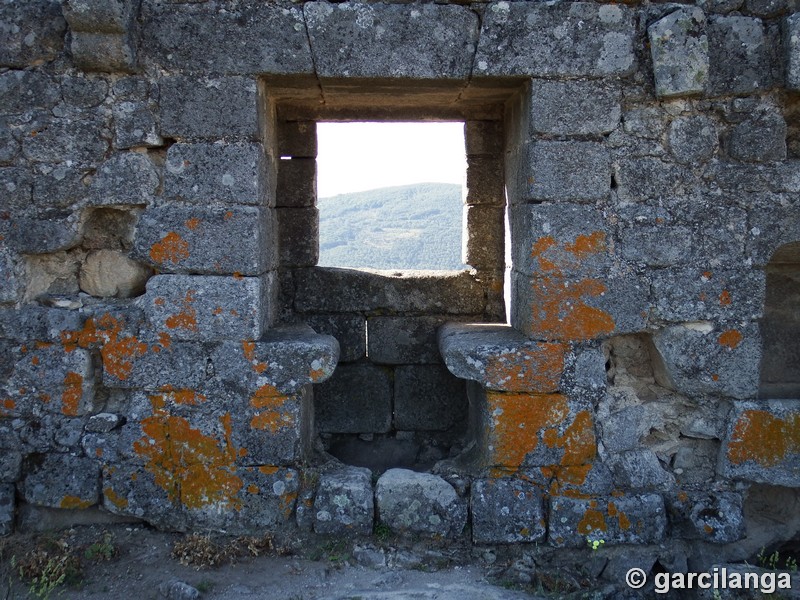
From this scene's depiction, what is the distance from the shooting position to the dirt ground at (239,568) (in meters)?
3.42

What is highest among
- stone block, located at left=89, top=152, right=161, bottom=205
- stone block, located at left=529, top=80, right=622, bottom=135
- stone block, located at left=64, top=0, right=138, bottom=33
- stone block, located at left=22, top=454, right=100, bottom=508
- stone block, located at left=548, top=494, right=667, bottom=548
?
stone block, located at left=64, top=0, right=138, bottom=33

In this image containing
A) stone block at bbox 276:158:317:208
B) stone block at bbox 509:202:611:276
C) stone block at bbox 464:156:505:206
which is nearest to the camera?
stone block at bbox 509:202:611:276

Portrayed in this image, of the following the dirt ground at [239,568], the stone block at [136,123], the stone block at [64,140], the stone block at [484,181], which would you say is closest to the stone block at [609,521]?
the dirt ground at [239,568]

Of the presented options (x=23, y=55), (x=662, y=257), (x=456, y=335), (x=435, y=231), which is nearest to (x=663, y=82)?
(x=662, y=257)

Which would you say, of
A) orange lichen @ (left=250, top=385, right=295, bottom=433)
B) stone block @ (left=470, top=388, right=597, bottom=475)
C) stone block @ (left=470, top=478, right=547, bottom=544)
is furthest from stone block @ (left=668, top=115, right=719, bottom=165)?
orange lichen @ (left=250, top=385, right=295, bottom=433)

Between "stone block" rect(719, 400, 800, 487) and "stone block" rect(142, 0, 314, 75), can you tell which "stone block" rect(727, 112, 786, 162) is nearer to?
"stone block" rect(719, 400, 800, 487)

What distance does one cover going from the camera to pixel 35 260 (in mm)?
3793

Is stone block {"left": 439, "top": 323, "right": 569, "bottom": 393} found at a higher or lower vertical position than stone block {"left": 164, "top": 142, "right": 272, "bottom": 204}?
lower

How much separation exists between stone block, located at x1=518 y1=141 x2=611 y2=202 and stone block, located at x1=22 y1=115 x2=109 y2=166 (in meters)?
2.24

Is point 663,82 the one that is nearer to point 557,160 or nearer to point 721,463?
point 557,160

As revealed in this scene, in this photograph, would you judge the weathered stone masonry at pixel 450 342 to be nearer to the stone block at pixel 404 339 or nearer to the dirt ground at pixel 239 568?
the dirt ground at pixel 239 568

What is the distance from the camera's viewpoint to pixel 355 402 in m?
4.81

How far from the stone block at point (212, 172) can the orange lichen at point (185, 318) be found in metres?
0.53

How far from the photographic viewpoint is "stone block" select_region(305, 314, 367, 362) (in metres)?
4.73
